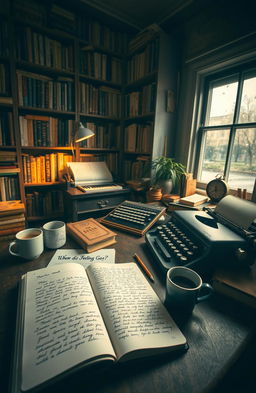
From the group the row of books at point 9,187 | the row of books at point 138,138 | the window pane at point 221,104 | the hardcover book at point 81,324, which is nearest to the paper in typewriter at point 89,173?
the row of books at point 138,138

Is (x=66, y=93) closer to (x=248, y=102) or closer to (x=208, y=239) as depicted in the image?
(x=248, y=102)

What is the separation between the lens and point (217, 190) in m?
1.59

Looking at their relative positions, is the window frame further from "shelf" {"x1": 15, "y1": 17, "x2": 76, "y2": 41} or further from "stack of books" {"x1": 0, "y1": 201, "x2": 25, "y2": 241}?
"stack of books" {"x1": 0, "y1": 201, "x2": 25, "y2": 241}

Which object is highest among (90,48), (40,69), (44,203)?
A: (90,48)

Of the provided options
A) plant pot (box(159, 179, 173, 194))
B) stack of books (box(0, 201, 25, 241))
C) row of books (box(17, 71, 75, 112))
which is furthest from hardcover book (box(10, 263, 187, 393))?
row of books (box(17, 71, 75, 112))

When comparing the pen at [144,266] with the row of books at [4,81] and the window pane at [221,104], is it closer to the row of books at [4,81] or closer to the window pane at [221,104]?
the window pane at [221,104]

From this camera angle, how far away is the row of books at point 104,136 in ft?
7.98

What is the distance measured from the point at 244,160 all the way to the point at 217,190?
20.1 inches

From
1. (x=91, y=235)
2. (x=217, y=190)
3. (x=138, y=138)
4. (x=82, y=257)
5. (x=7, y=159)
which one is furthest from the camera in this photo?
(x=138, y=138)

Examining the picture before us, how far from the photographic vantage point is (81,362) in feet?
1.25

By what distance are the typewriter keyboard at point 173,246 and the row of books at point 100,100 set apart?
1952mm

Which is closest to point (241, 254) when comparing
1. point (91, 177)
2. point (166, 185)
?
point (166, 185)

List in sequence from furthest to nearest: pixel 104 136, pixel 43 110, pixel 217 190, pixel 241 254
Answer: pixel 104 136 < pixel 43 110 < pixel 217 190 < pixel 241 254

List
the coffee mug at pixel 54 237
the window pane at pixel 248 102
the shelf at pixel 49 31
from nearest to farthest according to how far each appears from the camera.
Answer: the coffee mug at pixel 54 237 → the window pane at pixel 248 102 → the shelf at pixel 49 31
